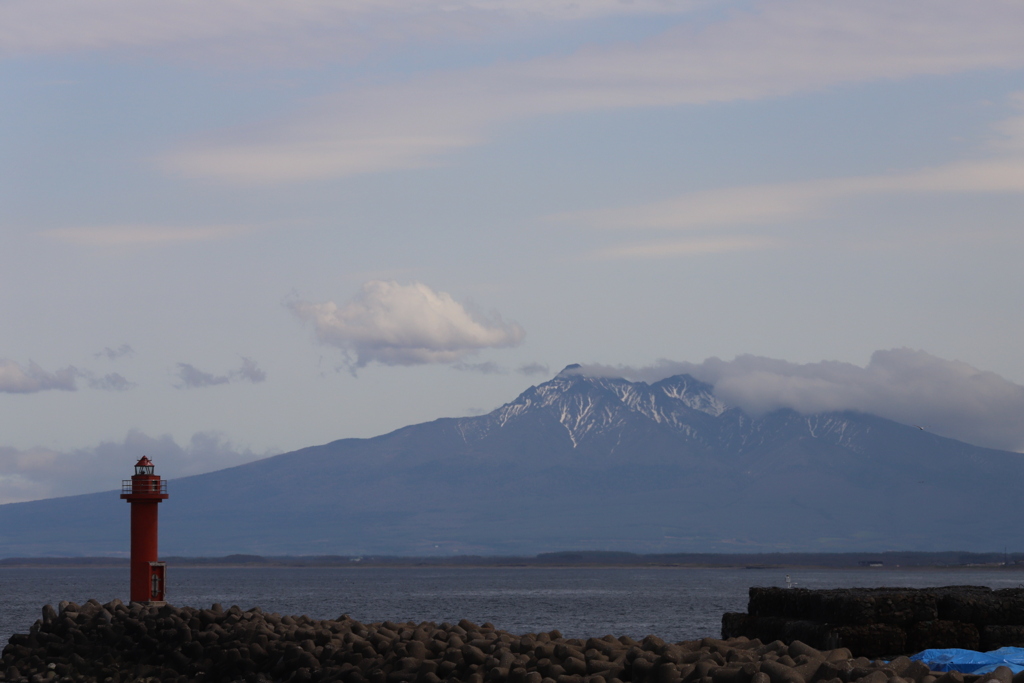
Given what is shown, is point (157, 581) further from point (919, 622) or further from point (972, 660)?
point (972, 660)

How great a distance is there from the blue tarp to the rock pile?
2.07m

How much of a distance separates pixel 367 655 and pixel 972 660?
1010 centimetres

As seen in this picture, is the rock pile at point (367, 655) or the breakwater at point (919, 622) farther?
the breakwater at point (919, 622)

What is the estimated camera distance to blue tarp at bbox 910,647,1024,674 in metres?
18.2

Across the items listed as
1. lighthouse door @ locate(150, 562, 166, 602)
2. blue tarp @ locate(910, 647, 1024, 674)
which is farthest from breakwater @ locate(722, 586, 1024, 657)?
lighthouse door @ locate(150, 562, 166, 602)

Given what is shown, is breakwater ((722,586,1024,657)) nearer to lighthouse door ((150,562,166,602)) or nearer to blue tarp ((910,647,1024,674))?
blue tarp ((910,647,1024,674))

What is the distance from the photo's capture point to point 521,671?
17922mm

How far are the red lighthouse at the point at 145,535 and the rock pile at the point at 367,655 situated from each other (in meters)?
0.98

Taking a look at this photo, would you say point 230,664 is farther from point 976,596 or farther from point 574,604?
point 574,604

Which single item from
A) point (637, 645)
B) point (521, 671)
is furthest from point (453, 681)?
point (637, 645)

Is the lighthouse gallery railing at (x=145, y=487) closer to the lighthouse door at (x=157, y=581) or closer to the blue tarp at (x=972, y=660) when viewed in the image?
the lighthouse door at (x=157, y=581)

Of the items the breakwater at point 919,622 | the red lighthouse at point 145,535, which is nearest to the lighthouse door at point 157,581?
the red lighthouse at point 145,535

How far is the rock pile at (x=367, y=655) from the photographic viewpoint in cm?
1598

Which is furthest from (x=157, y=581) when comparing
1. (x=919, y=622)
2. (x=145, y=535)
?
(x=919, y=622)
